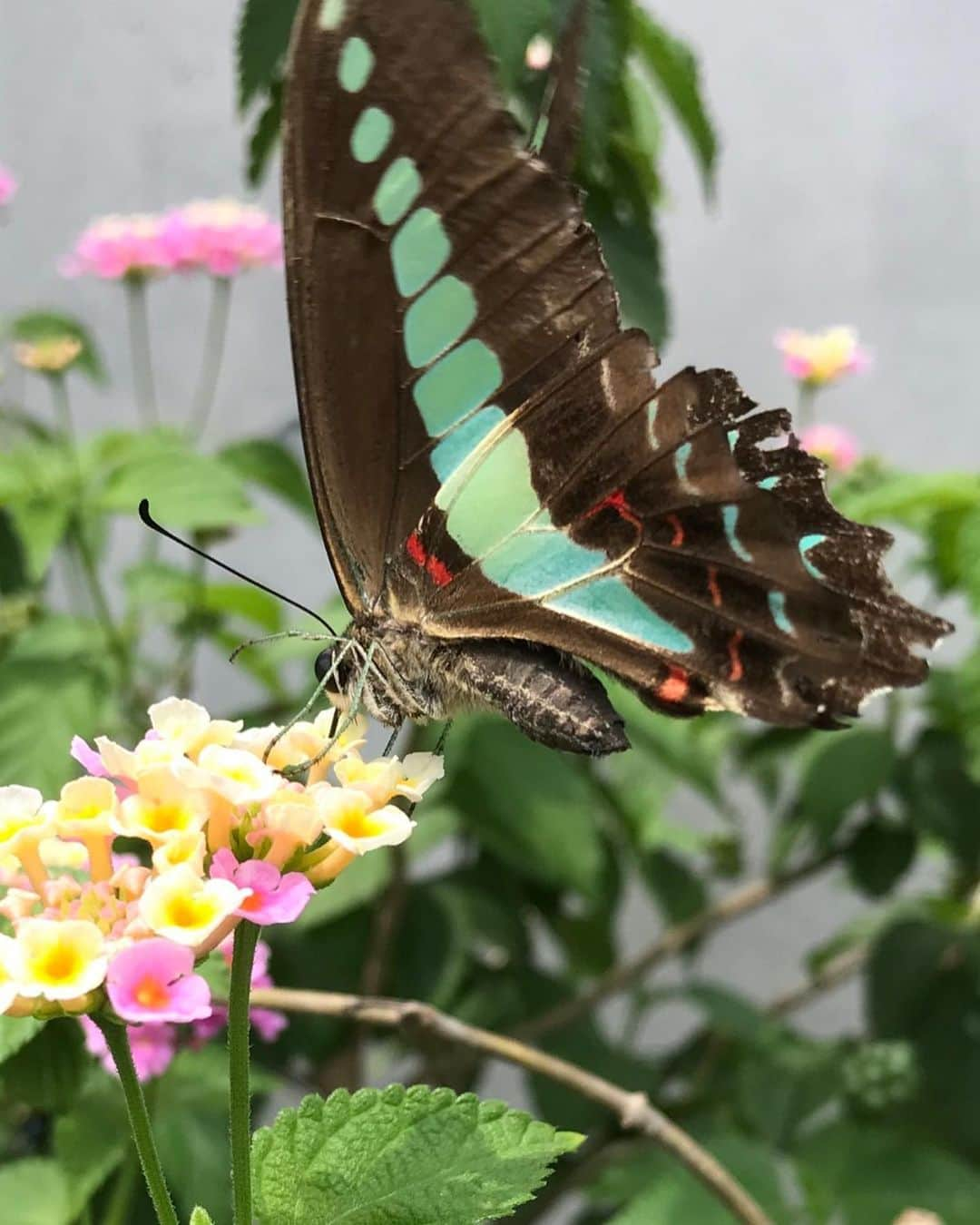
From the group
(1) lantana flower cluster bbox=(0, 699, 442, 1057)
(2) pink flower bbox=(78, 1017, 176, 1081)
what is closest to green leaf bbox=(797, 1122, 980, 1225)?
(2) pink flower bbox=(78, 1017, 176, 1081)

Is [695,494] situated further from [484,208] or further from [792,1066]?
[792,1066]

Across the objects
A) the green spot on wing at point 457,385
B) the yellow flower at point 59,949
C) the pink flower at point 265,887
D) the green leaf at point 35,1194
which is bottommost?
the green leaf at point 35,1194

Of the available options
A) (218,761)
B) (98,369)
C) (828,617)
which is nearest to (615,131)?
(828,617)

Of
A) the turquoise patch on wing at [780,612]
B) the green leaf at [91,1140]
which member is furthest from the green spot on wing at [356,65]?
the green leaf at [91,1140]

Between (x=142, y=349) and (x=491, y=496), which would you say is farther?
(x=142, y=349)

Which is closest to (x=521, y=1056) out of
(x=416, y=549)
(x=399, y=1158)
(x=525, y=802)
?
(x=399, y=1158)

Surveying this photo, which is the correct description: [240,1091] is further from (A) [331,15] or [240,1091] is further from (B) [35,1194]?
(A) [331,15]

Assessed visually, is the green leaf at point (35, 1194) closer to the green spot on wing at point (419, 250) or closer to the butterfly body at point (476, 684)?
the butterfly body at point (476, 684)

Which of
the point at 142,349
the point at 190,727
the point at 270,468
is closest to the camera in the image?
the point at 190,727

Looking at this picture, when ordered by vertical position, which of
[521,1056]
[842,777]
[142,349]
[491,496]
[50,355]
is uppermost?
[142,349]
